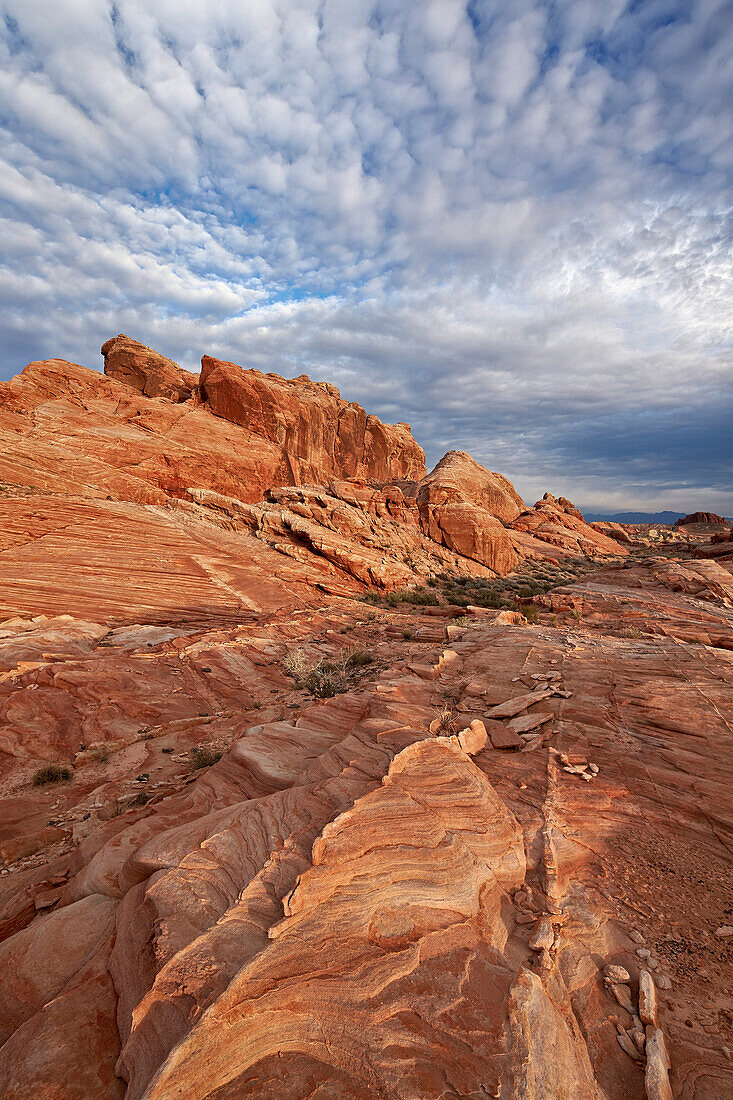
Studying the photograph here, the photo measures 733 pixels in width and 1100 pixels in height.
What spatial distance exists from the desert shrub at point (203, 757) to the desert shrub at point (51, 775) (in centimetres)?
197

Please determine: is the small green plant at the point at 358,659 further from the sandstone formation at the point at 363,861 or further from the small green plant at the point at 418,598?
the small green plant at the point at 418,598

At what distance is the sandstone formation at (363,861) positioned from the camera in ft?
7.65

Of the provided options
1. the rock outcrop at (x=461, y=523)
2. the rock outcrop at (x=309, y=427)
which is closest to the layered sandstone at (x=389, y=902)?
the rock outcrop at (x=461, y=523)

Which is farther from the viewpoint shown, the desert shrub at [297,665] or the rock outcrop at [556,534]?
the rock outcrop at [556,534]

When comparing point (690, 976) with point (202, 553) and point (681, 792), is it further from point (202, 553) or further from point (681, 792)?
point (202, 553)

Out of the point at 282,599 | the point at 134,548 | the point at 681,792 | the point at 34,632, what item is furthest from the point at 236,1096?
the point at 134,548

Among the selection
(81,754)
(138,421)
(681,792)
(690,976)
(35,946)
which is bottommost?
(81,754)

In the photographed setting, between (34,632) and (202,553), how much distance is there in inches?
320

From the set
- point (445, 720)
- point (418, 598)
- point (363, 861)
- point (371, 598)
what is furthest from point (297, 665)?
point (418, 598)

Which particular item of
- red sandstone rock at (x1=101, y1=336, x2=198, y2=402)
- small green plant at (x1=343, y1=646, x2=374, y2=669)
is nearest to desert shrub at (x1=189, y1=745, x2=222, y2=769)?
small green plant at (x1=343, y1=646, x2=374, y2=669)

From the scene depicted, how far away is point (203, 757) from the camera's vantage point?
289 inches

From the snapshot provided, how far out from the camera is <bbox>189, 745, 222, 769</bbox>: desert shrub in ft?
23.9

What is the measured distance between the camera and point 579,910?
3430 mm

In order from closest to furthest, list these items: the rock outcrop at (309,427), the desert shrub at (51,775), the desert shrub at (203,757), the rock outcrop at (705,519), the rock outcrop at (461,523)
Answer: the desert shrub at (51,775)
the desert shrub at (203,757)
the rock outcrop at (309,427)
the rock outcrop at (461,523)
the rock outcrop at (705,519)
